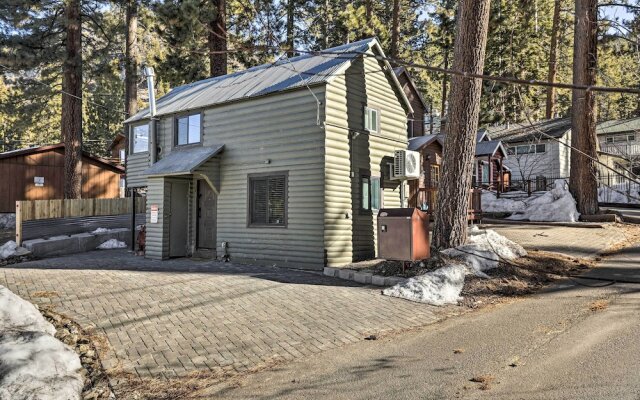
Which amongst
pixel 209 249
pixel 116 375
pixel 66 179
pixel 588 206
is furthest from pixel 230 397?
pixel 66 179

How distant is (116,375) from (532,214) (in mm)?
17721

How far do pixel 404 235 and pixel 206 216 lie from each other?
6936 millimetres

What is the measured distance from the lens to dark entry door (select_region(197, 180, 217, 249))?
528 inches

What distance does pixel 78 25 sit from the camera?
1988 centimetres

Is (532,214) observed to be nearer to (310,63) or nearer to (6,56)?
(310,63)

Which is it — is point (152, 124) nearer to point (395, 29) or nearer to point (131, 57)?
point (131, 57)

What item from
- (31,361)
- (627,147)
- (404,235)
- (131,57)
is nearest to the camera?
(31,361)

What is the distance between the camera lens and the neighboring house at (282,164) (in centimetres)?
1084

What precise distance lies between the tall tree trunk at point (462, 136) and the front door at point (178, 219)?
7597 millimetres

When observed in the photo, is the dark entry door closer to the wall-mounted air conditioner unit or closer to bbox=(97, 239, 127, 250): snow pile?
bbox=(97, 239, 127, 250): snow pile

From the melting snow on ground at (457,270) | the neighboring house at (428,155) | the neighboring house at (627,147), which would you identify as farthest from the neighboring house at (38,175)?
the neighboring house at (627,147)

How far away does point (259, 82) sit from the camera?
1268 cm

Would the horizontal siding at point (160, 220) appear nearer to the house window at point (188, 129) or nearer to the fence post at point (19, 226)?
the house window at point (188, 129)

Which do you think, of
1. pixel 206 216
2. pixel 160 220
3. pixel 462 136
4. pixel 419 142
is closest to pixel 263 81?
pixel 206 216
